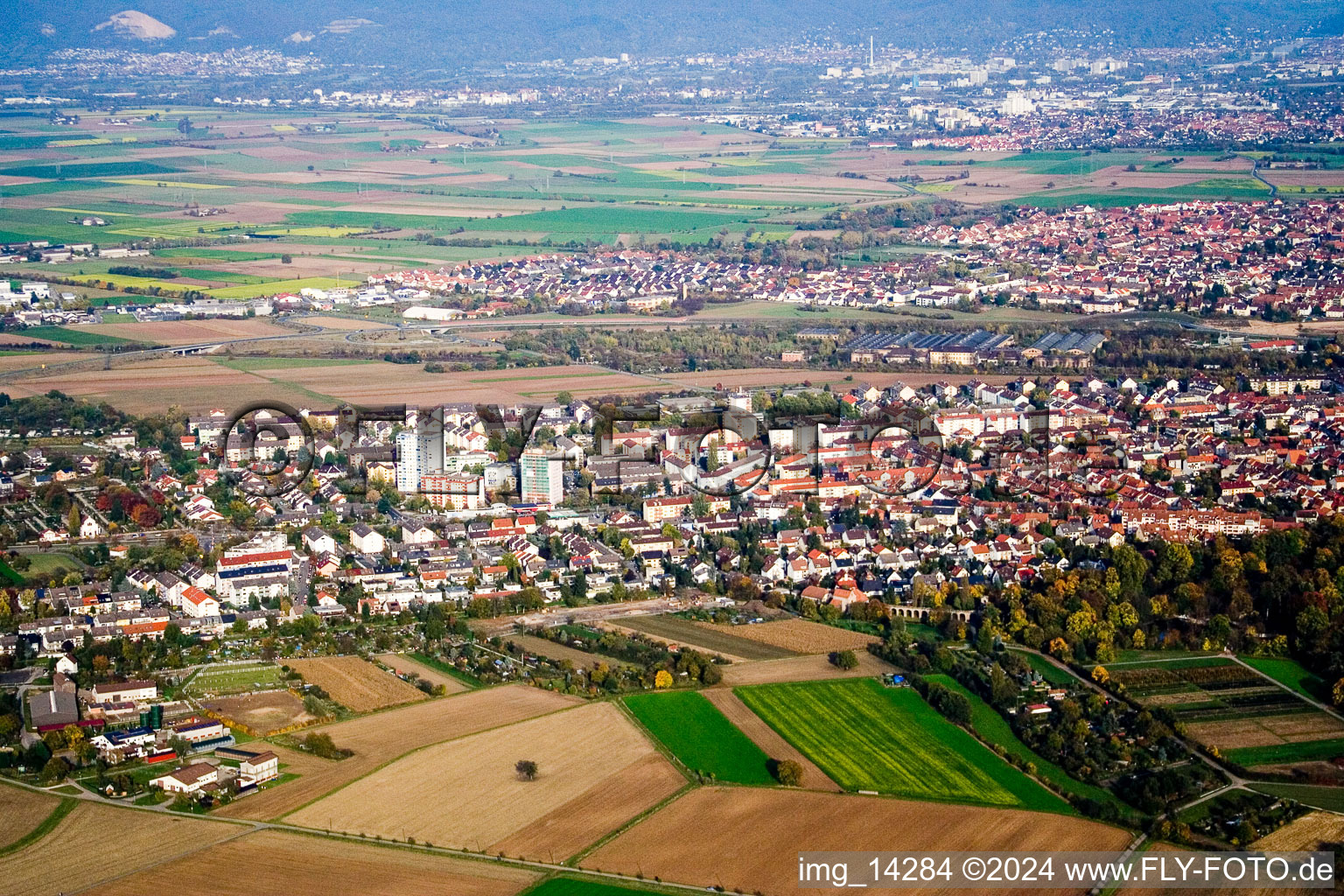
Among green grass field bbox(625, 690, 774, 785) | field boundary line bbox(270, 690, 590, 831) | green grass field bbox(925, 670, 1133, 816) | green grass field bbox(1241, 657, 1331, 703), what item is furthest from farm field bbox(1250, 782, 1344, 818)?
field boundary line bbox(270, 690, 590, 831)

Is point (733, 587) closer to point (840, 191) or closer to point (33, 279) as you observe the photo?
point (33, 279)

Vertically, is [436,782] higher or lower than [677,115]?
lower

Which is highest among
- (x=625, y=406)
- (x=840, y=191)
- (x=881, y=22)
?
(x=881, y=22)

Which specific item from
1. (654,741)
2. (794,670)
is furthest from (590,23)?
(654,741)

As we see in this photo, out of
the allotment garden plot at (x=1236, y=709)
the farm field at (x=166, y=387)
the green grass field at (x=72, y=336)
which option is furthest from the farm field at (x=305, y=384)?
the allotment garden plot at (x=1236, y=709)

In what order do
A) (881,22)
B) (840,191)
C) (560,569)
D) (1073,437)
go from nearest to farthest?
(560,569) → (1073,437) → (840,191) → (881,22)

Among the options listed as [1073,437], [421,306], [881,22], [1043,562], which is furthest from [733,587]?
[881,22]

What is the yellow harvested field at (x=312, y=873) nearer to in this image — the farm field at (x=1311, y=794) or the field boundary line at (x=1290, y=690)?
the farm field at (x=1311, y=794)
